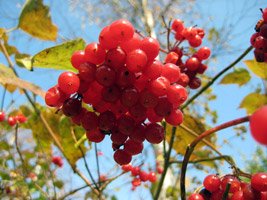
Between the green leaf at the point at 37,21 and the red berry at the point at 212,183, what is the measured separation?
4.12 ft

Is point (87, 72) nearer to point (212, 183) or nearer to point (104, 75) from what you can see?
point (104, 75)

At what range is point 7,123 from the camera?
7.92ft

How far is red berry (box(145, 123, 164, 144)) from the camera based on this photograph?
761 mm

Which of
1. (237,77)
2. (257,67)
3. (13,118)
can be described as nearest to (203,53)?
(257,67)

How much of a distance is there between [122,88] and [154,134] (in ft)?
0.43

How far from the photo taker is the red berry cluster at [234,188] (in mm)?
681

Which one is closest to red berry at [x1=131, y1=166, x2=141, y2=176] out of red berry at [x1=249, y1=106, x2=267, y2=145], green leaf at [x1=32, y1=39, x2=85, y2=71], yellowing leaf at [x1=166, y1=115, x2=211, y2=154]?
yellowing leaf at [x1=166, y1=115, x2=211, y2=154]

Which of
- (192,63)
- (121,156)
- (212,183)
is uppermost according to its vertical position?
(192,63)

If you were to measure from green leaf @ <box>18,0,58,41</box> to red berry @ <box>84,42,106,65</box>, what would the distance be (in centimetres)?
102

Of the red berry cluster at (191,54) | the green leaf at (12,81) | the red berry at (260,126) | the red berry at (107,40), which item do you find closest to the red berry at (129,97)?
the red berry at (107,40)

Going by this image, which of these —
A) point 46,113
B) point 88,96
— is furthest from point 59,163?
point 88,96

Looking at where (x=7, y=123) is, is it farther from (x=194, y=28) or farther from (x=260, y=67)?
(x=260, y=67)

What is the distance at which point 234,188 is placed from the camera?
732mm

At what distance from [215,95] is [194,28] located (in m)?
3.55
